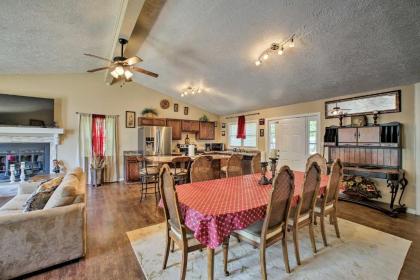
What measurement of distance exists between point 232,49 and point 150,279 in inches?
136

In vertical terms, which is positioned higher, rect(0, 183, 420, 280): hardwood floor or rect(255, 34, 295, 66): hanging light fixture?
rect(255, 34, 295, 66): hanging light fixture

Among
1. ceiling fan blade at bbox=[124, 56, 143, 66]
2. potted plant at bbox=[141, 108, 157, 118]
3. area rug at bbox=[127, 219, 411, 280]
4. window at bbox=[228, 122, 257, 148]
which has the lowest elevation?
area rug at bbox=[127, 219, 411, 280]

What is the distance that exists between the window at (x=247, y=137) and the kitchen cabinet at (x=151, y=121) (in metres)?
2.52

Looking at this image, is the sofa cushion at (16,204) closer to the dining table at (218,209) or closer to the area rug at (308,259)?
the area rug at (308,259)

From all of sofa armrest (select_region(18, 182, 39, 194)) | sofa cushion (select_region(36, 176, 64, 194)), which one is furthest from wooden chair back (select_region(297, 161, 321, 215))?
sofa armrest (select_region(18, 182, 39, 194))

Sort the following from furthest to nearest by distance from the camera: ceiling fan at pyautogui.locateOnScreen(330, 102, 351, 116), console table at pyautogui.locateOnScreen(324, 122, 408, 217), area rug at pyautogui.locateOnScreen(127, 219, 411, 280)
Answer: ceiling fan at pyautogui.locateOnScreen(330, 102, 351, 116) < console table at pyautogui.locateOnScreen(324, 122, 408, 217) < area rug at pyautogui.locateOnScreen(127, 219, 411, 280)

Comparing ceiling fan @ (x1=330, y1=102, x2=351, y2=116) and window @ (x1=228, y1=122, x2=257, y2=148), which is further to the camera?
window @ (x1=228, y1=122, x2=257, y2=148)

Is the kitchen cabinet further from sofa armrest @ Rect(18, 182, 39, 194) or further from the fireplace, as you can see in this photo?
sofa armrest @ Rect(18, 182, 39, 194)

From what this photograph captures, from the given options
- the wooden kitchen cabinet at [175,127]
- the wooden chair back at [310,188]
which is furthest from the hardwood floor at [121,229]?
the wooden kitchen cabinet at [175,127]

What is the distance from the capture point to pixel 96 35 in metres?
3.53

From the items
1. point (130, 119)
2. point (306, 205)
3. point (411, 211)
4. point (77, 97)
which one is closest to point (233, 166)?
point (306, 205)

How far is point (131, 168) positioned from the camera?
595cm

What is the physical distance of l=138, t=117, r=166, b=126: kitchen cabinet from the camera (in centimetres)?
639

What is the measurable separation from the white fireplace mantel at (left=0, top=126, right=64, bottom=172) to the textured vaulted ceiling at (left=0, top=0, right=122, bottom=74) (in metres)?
1.34
